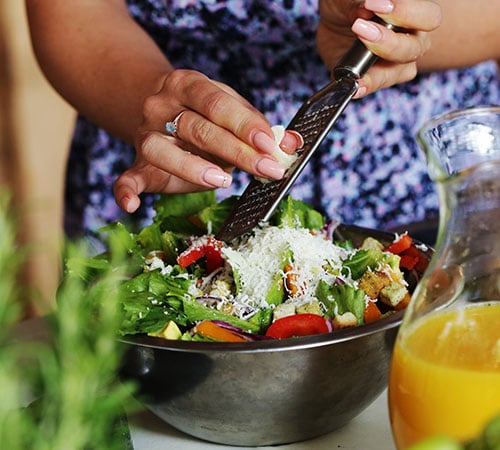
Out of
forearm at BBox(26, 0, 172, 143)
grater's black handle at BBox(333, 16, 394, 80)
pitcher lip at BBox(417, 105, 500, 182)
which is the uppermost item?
pitcher lip at BBox(417, 105, 500, 182)

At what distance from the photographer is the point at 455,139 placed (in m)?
0.75

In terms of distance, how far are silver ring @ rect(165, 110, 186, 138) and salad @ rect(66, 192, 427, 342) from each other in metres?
0.15

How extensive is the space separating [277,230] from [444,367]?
0.40 m

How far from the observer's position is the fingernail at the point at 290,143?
1079 mm

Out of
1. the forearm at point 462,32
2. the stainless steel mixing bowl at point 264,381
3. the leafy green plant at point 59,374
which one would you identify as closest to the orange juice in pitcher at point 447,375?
the stainless steel mixing bowl at point 264,381

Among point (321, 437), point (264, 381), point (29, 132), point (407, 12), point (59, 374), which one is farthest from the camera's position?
point (29, 132)

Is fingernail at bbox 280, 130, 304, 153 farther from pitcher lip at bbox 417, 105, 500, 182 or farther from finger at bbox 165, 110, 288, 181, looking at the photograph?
pitcher lip at bbox 417, 105, 500, 182

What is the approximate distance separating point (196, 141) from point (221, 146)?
0.06m

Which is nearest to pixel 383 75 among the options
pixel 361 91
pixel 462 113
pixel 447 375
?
pixel 361 91

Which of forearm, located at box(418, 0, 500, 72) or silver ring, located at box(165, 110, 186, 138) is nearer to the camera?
silver ring, located at box(165, 110, 186, 138)

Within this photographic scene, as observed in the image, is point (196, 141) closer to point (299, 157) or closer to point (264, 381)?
point (299, 157)

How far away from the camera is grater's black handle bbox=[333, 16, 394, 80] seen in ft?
3.84

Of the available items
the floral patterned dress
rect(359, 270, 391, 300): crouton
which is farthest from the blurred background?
rect(359, 270, 391, 300): crouton

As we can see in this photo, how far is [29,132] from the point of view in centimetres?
297
